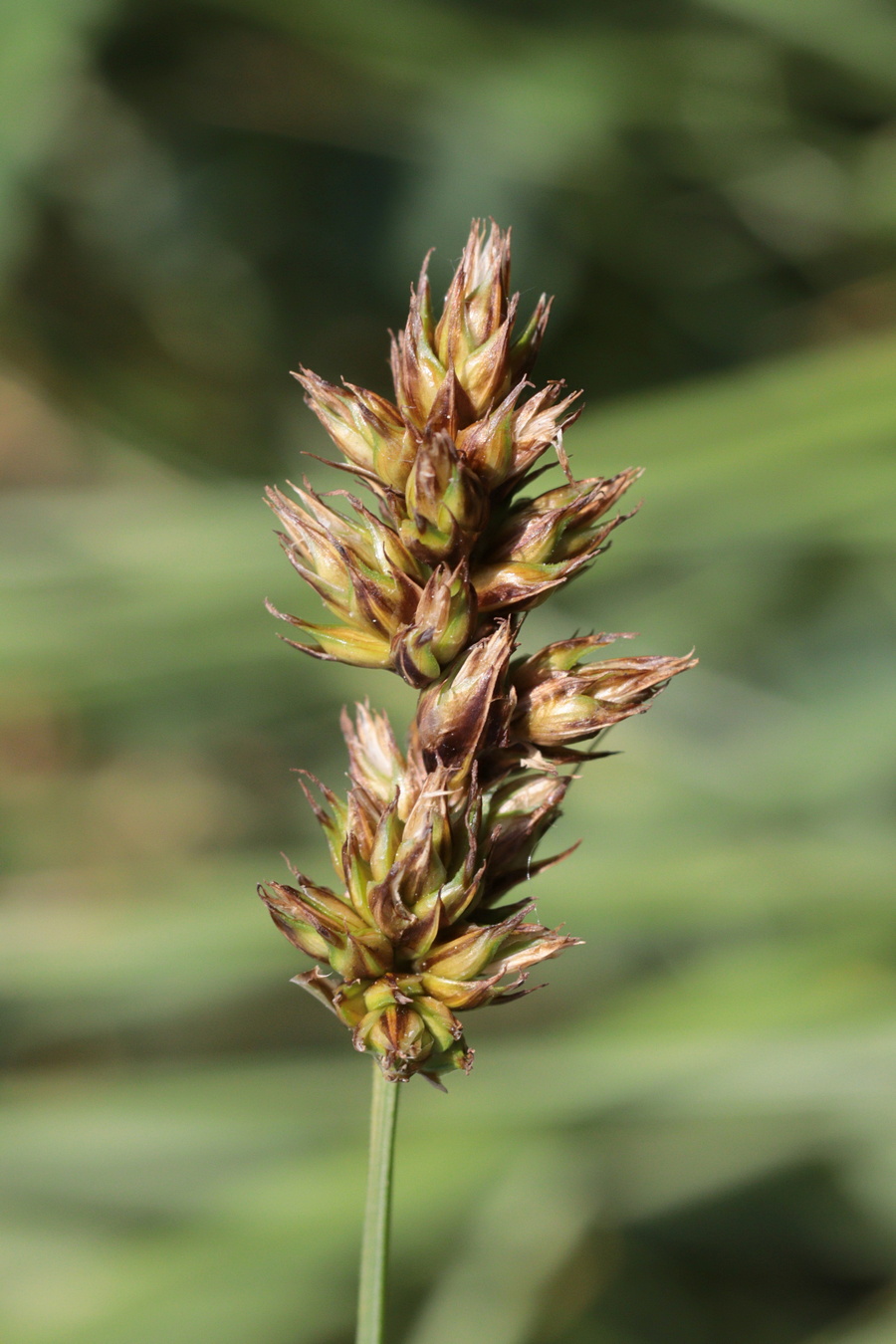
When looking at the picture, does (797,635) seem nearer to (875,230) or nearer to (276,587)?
(875,230)

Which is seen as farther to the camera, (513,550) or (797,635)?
(797,635)

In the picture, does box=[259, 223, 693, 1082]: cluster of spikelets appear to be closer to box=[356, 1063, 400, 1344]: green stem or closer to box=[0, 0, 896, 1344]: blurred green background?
box=[356, 1063, 400, 1344]: green stem

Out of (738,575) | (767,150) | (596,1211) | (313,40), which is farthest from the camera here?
(767,150)

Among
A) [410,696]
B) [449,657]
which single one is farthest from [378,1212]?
[410,696]

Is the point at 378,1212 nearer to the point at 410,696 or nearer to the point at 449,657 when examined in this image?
the point at 449,657

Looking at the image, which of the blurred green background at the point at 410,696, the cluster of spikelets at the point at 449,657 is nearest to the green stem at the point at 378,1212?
the cluster of spikelets at the point at 449,657

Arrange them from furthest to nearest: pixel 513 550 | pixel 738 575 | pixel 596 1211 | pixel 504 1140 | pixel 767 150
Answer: pixel 767 150
pixel 738 575
pixel 596 1211
pixel 504 1140
pixel 513 550

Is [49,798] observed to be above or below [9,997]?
above

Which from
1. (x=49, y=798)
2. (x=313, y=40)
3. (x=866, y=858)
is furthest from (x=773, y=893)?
(x=313, y=40)
